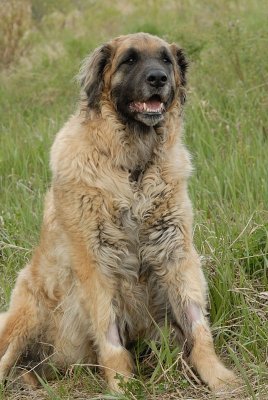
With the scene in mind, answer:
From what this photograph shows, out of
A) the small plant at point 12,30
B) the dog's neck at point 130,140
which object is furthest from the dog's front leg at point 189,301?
the small plant at point 12,30

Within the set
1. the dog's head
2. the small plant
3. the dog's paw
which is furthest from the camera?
the small plant

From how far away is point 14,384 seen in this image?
4703mm

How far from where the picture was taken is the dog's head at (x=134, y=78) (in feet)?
15.0

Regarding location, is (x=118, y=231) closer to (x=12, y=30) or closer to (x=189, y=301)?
(x=189, y=301)

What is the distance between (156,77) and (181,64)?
1.61ft

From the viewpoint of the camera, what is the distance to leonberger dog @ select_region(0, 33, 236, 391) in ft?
14.7

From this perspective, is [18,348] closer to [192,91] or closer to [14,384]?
[14,384]

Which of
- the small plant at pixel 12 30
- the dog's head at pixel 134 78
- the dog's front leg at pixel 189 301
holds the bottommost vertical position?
the dog's front leg at pixel 189 301

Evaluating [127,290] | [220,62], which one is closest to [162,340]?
[127,290]

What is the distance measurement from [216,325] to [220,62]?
14.4 feet

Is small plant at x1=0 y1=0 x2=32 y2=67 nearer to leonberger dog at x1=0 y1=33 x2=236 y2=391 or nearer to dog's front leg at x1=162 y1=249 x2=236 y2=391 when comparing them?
leonberger dog at x1=0 y1=33 x2=236 y2=391

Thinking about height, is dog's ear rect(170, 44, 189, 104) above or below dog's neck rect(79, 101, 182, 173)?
above

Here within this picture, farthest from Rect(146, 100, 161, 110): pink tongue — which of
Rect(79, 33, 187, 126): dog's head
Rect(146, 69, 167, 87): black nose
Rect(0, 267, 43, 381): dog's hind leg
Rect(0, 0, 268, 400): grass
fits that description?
Rect(0, 267, 43, 381): dog's hind leg

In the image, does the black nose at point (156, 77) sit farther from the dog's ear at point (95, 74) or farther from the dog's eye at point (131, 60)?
the dog's ear at point (95, 74)
